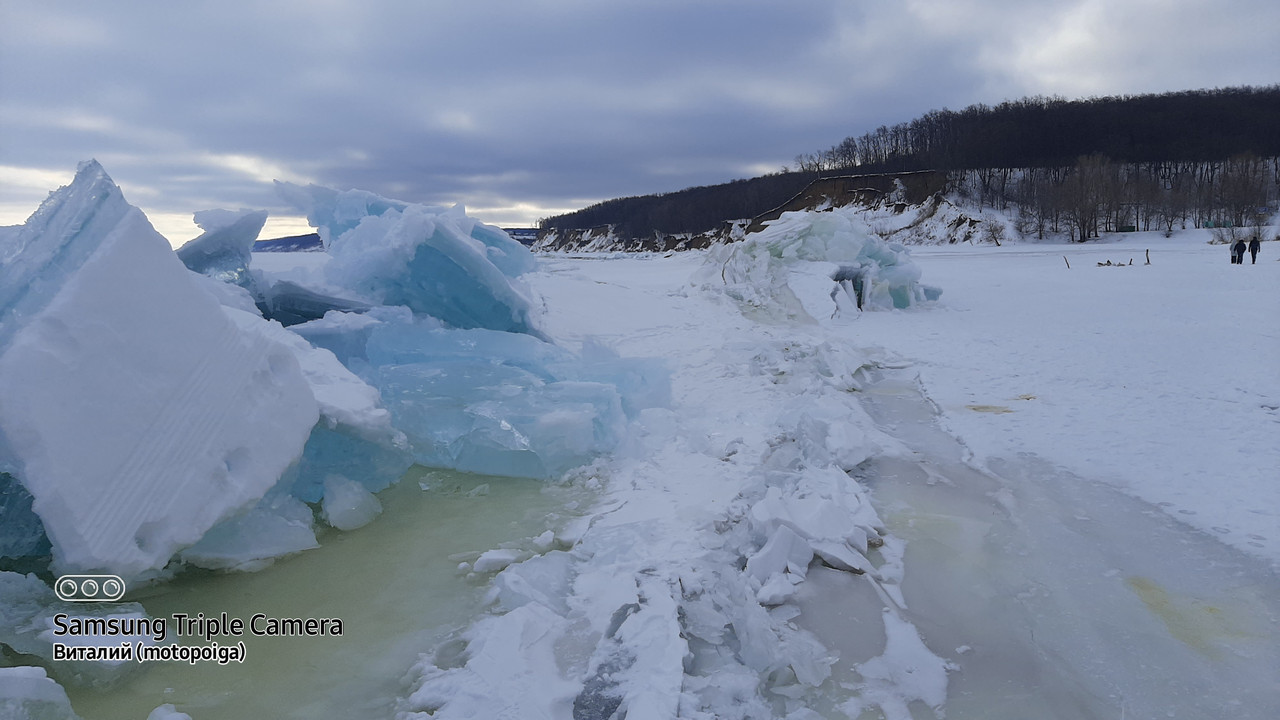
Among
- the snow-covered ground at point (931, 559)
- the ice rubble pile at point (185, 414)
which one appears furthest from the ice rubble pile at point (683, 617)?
the ice rubble pile at point (185, 414)

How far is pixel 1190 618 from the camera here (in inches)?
103

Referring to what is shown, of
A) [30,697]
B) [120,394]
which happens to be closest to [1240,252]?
[120,394]

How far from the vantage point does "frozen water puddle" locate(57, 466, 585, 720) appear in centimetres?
221

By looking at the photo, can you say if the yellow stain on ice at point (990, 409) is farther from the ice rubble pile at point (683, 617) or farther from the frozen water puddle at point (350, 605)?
the frozen water puddle at point (350, 605)

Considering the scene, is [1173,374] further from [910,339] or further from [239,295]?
[239,295]

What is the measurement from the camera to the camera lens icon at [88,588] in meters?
2.50

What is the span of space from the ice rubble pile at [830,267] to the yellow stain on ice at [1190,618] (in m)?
9.03

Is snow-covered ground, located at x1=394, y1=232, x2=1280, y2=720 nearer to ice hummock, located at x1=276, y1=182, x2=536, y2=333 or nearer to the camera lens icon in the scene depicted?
the camera lens icon

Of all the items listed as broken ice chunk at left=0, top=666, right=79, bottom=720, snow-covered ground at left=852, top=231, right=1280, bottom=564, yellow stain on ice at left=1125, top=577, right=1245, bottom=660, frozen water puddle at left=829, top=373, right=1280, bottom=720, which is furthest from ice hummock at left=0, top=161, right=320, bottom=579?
snow-covered ground at left=852, top=231, right=1280, bottom=564

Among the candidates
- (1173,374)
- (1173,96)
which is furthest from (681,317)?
(1173,96)

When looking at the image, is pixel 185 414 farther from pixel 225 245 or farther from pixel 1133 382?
pixel 1133 382

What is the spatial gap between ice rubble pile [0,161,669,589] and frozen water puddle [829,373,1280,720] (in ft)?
7.50

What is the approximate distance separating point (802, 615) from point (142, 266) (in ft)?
10.4

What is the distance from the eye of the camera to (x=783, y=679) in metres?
2.30
